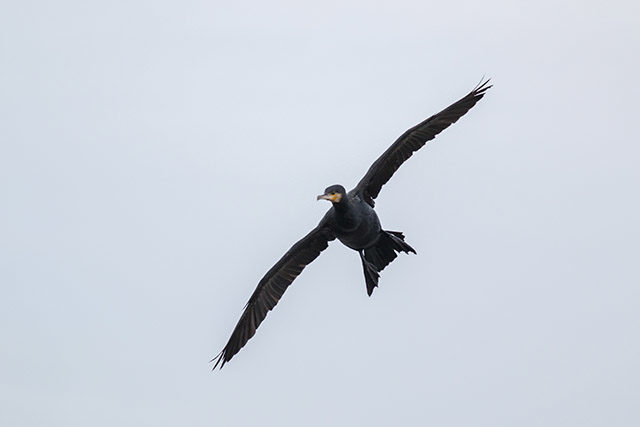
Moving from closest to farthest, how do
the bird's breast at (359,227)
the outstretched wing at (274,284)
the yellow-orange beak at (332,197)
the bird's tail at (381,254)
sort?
the yellow-orange beak at (332,197)
the bird's breast at (359,227)
the bird's tail at (381,254)
the outstretched wing at (274,284)

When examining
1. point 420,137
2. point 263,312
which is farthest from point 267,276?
point 420,137

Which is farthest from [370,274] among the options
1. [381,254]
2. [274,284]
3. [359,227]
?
[274,284]

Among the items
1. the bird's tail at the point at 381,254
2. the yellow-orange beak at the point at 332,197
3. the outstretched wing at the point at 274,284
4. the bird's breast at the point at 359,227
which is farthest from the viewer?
the outstretched wing at the point at 274,284

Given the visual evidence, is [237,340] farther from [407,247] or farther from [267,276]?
[407,247]

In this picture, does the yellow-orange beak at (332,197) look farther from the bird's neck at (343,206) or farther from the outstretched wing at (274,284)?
the outstretched wing at (274,284)

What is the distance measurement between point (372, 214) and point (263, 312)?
298cm

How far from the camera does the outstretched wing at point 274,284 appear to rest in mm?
23078

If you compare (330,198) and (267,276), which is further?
(267,276)

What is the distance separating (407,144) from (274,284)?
3.48 metres

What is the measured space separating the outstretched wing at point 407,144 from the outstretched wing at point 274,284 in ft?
3.79

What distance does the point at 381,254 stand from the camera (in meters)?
22.4

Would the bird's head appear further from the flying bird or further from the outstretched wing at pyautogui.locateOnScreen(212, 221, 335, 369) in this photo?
the outstretched wing at pyautogui.locateOnScreen(212, 221, 335, 369)

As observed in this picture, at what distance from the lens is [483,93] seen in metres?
21.8

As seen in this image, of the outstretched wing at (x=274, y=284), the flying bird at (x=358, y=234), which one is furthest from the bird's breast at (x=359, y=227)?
the outstretched wing at (x=274, y=284)
